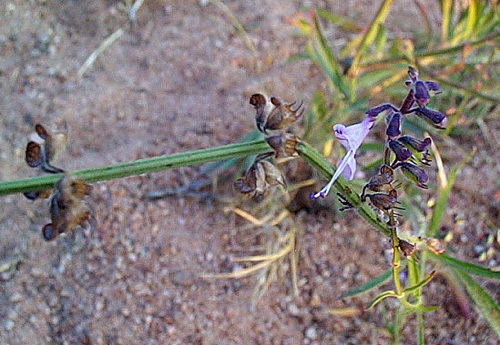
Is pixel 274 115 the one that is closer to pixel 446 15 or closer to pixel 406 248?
pixel 406 248

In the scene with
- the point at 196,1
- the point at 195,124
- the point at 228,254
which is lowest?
the point at 228,254

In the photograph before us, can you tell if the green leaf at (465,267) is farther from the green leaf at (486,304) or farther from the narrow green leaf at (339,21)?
the narrow green leaf at (339,21)

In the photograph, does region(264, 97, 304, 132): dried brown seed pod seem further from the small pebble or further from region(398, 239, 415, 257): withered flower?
the small pebble

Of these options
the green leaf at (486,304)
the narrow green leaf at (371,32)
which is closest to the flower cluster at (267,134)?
the green leaf at (486,304)

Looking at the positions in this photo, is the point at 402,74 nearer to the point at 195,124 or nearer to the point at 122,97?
the point at 195,124

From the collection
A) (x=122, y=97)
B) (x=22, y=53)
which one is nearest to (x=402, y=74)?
(x=122, y=97)

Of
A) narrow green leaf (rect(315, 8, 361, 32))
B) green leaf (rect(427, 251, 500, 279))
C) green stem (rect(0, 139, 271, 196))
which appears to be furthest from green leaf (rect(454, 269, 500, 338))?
narrow green leaf (rect(315, 8, 361, 32))

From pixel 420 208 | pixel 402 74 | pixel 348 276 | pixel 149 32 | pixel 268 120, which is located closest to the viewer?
pixel 268 120

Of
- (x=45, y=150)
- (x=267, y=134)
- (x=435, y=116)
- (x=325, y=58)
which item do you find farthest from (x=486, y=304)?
(x=45, y=150)
